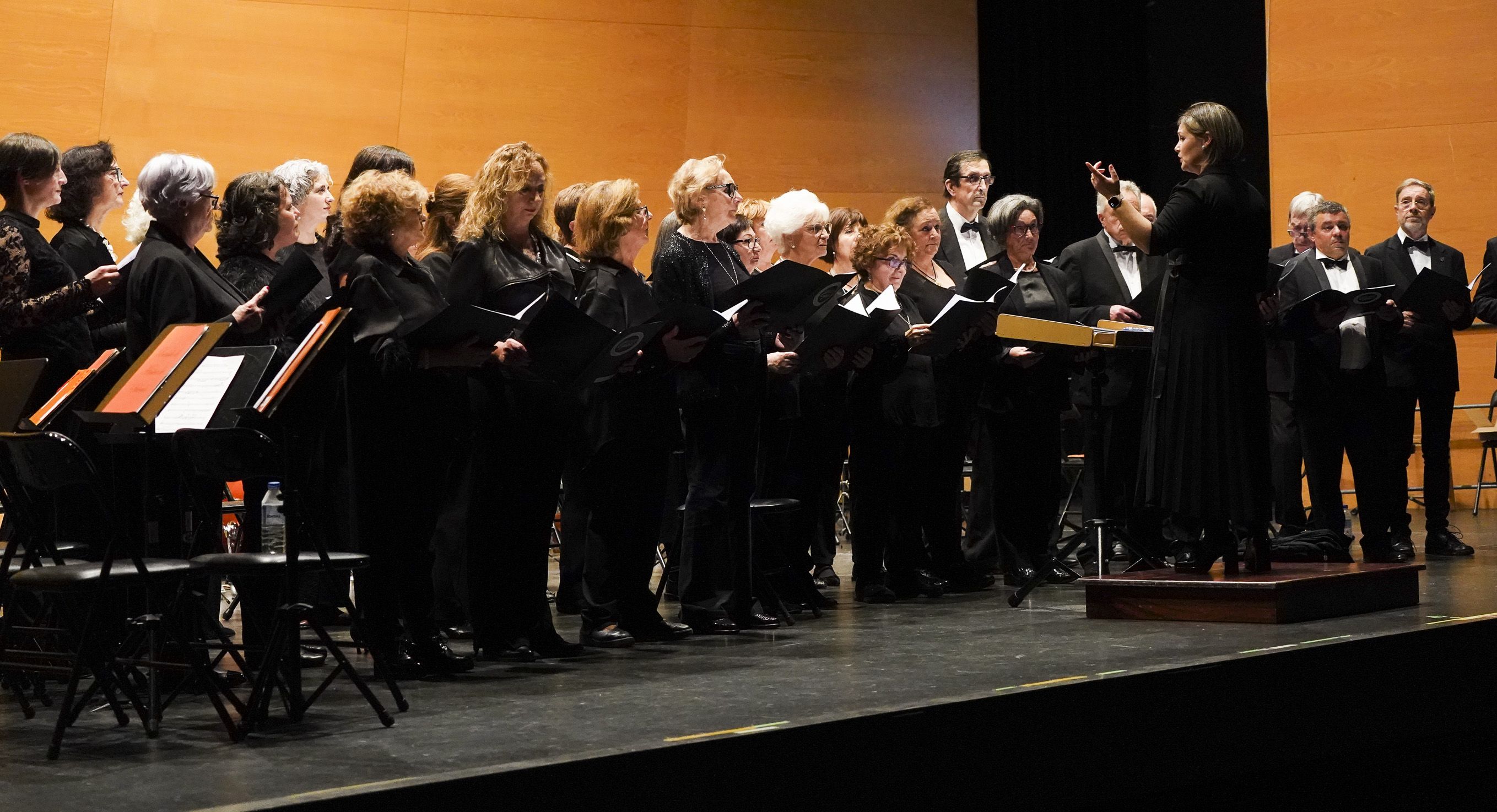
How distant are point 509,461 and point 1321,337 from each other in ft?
12.1

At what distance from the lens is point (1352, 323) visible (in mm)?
6078

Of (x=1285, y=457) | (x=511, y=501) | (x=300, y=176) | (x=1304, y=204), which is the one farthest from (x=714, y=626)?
(x=1304, y=204)

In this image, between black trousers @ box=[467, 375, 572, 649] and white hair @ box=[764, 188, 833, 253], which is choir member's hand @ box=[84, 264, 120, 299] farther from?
white hair @ box=[764, 188, 833, 253]

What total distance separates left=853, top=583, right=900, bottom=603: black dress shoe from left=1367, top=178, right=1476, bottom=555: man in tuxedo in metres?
2.29

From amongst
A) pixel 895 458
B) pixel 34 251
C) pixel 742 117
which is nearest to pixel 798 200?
pixel 895 458

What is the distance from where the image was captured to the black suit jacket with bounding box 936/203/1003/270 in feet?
20.2

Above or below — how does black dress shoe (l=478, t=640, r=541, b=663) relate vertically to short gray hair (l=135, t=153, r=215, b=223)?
below

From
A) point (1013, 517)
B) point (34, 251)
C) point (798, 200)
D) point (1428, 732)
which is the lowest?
point (1428, 732)

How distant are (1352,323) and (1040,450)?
56.6 inches

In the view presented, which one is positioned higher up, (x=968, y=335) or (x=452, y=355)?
(x=968, y=335)

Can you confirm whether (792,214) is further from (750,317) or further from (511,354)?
(511,354)

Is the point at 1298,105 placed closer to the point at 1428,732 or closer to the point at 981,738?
the point at 1428,732

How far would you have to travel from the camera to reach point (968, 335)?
5.29 metres

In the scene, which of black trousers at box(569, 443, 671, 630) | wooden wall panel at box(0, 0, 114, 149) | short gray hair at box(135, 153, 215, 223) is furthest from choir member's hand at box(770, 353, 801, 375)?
wooden wall panel at box(0, 0, 114, 149)
